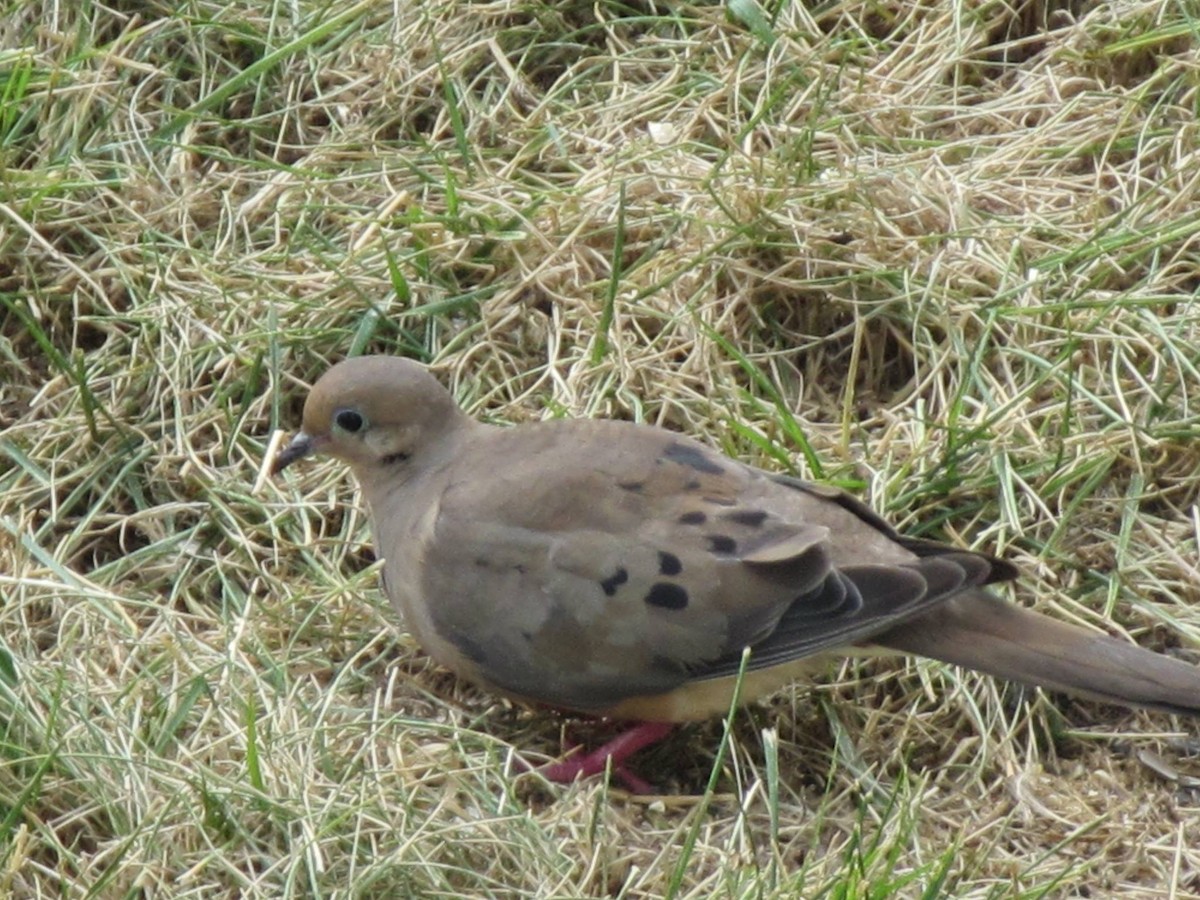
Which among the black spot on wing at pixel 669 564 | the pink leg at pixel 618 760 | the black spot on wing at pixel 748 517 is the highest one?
the black spot on wing at pixel 748 517

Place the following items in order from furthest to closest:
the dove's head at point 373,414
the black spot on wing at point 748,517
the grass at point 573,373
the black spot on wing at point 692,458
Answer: the dove's head at point 373,414 → the black spot on wing at point 692,458 → the black spot on wing at point 748,517 → the grass at point 573,373

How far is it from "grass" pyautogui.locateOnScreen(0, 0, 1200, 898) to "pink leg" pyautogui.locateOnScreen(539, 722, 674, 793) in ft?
0.20

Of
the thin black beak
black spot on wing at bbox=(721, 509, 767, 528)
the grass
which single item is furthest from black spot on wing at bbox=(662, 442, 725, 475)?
the thin black beak

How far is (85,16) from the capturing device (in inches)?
218

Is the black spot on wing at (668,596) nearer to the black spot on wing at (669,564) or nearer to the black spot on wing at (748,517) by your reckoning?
the black spot on wing at (669,564)

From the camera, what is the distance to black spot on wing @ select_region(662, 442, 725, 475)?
13.6 feet

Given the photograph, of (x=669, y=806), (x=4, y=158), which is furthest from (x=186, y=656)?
(x=4, y=158)

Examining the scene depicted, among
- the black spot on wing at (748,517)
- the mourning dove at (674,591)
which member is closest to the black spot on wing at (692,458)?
the mourning dove at (674,591)

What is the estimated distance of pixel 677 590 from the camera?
13.0 feet

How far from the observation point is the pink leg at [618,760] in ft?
13.3

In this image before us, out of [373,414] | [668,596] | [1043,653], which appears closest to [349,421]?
[373,414]

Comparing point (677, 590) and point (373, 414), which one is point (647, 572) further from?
point (373, 414)

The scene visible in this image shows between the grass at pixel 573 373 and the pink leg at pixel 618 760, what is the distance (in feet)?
0.20

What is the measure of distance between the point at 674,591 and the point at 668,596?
2 cm
